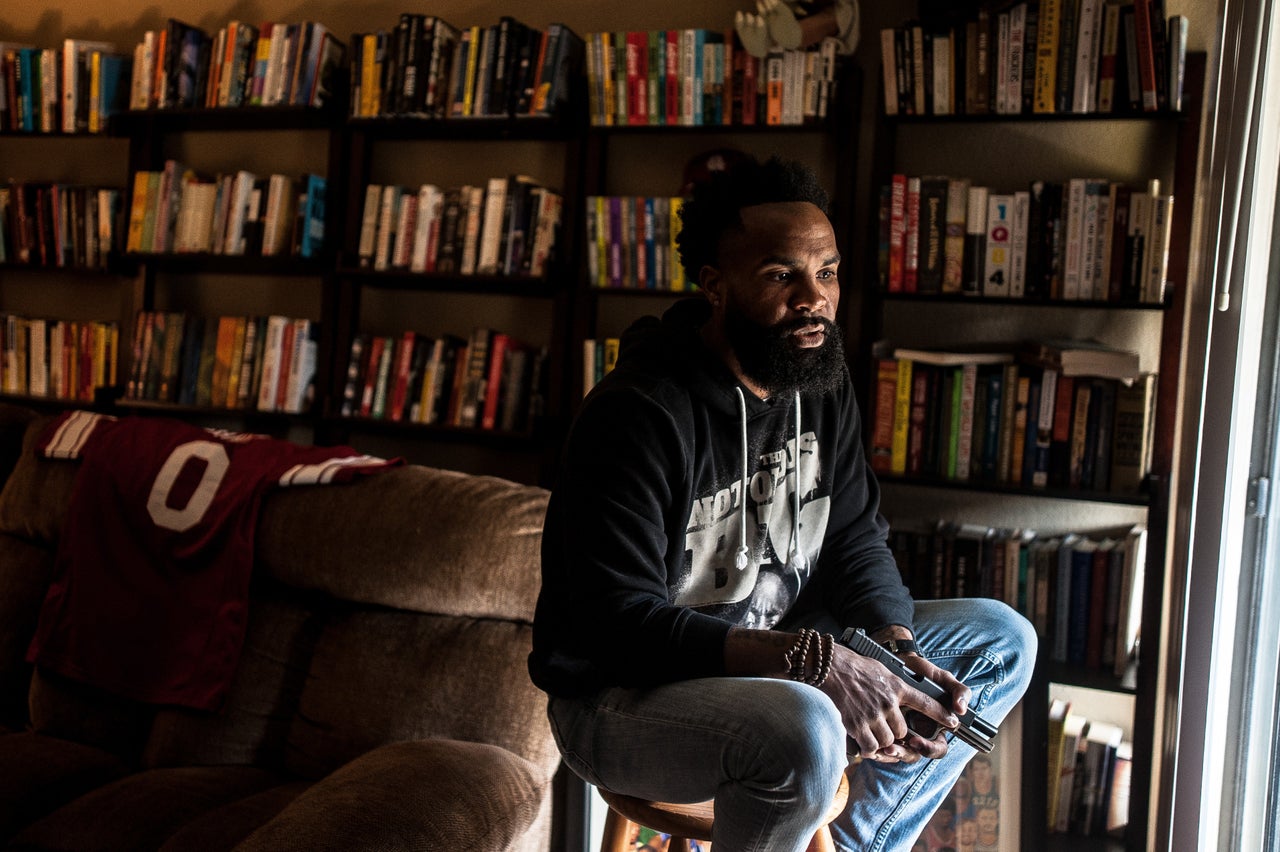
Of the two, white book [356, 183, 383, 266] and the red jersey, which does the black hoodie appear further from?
white book [356, 183, 383, 266]

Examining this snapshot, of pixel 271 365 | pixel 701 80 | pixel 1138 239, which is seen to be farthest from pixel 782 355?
pixel 271 365

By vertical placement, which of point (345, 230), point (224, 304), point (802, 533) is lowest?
point (802, 533)

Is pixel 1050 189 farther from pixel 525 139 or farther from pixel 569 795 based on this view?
pixel 569 795

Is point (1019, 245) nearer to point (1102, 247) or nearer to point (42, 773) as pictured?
point (1102, 247)

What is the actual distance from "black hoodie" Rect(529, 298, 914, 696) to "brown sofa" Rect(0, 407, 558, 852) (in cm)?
28

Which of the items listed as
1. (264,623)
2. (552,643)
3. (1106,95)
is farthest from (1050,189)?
(264,623)

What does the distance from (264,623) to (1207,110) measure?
216 centimetres

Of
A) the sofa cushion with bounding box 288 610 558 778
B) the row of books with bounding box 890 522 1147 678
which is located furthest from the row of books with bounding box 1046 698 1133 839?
the sofa cushion with bounding box 288 610 558 778

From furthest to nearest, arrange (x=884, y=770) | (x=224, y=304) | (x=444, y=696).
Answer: (x=224, y=304) → (x=444, y=696) → (x=884, y=770)

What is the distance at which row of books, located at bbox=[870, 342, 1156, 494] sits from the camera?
231 cm

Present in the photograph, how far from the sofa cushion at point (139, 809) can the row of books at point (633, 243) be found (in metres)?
1.46

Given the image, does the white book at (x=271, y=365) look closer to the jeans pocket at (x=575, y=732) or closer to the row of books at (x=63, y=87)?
the row of books at (x=63, y=87)

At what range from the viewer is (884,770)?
1433mm

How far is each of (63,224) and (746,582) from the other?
284 cm
